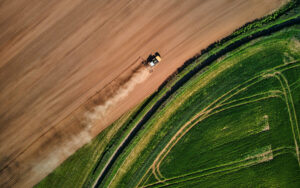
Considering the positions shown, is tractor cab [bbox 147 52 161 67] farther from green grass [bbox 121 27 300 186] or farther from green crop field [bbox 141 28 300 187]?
green crop field [bbox 141 28 300 187]

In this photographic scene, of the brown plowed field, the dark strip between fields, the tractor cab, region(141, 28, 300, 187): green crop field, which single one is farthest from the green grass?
the tractor cab

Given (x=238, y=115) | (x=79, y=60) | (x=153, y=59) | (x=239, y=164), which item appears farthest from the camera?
(x=239, y=164)

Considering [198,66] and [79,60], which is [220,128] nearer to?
[198,66]

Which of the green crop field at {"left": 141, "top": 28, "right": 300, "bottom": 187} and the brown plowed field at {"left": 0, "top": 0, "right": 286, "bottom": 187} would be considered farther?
the green crop field at {"left": 141, "top": 28, "right": 300, "bottom": 187}

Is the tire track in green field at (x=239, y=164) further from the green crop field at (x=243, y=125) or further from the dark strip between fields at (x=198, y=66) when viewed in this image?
the dark strip between fields at (x=198, y=66)

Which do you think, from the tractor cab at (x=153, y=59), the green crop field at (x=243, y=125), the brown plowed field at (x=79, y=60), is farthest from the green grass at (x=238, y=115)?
the tractor cab at (x=153, y=59)

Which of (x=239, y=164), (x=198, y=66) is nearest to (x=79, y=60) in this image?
(x=198, y=66)

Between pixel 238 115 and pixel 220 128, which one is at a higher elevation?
pixel 238 115
